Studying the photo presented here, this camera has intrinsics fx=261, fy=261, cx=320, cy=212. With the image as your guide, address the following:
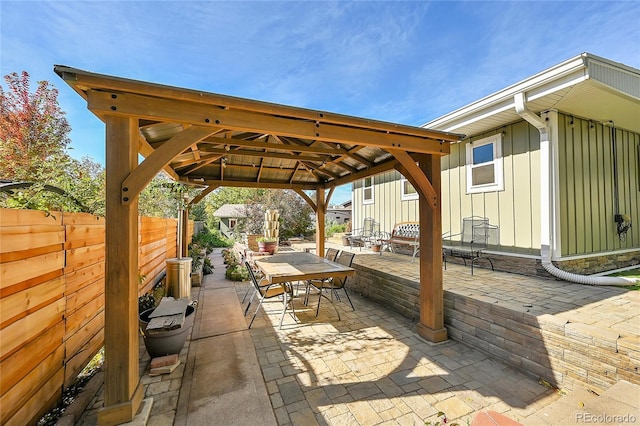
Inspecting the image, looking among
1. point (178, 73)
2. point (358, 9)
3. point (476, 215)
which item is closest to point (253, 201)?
point (178, 73)

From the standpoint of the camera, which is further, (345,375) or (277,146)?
(277,146)

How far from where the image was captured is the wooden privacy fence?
1.57 metres

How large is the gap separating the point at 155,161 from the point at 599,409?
12.4 feet

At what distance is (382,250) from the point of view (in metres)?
7.98

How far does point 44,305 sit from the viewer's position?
6.31 ft

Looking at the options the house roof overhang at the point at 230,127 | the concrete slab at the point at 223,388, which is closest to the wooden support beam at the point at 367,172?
the house roof overhang at the point at 230,127

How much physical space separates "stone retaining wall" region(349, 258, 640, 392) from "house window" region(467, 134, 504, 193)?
3.15 metres

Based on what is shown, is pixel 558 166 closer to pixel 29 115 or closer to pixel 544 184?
pixel 544 184

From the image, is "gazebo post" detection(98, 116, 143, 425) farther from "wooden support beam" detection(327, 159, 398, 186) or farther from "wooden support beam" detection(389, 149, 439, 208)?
"wooden support beam" detection(327, 159, 398, 186)

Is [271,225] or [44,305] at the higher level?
[271,225]

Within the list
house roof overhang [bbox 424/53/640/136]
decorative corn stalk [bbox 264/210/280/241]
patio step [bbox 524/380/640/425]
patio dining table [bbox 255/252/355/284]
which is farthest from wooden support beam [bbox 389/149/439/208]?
decorative corn stalk [bbox 264/210/280/241]

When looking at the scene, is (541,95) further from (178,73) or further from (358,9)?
(178,73)

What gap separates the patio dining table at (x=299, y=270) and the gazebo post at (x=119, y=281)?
1.82 meters

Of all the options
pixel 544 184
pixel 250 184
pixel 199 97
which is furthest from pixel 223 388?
pixel 544 184
